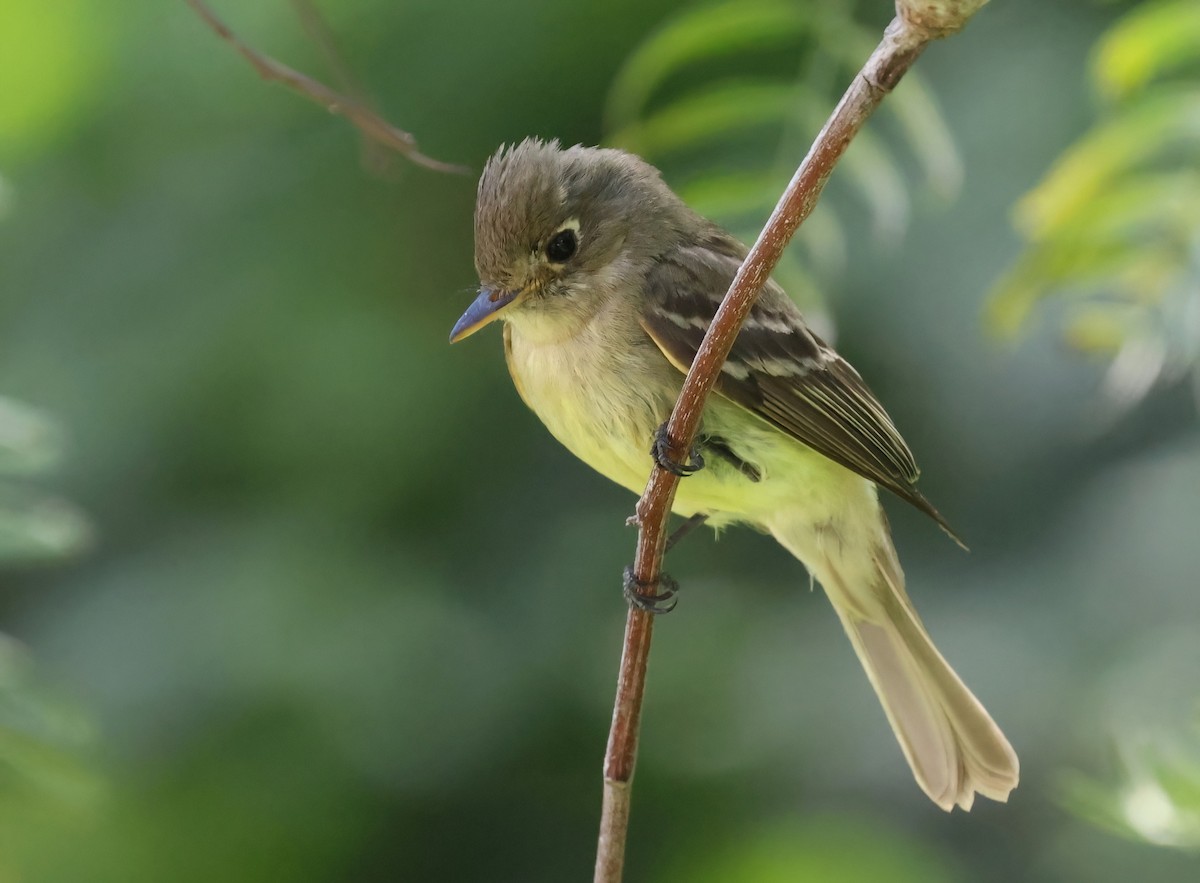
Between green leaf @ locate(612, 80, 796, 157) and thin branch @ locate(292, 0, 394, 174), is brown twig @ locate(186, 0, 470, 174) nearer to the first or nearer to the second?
thin branch @ locate(292, 0, 394, 174)

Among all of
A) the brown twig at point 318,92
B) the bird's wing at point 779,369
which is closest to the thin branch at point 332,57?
the brown twig at point 318,92

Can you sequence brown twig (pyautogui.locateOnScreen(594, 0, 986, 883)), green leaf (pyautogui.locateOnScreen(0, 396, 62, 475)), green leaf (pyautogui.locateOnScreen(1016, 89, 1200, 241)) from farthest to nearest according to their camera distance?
green leaf (pyautogui.locateOnScreen(1016, 89, 1200, 241)), green leaf (pyautogui.locateOnScreen(0, 396, 62, 475)), brown twig (pyautogui.locateOnScreen(594, 0, 986, 883))

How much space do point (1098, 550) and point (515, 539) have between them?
142 cm

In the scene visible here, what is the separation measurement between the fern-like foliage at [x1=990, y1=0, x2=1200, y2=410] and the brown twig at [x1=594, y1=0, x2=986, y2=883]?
2.60 feet

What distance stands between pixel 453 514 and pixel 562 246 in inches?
52.6

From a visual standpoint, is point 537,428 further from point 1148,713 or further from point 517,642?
point 1148,713

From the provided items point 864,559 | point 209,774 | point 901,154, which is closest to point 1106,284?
point 864,559

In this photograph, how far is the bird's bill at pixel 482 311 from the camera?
7.38 feet

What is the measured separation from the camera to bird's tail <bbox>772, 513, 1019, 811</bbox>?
7.55ft

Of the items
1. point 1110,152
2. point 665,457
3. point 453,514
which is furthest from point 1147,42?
point 453,514

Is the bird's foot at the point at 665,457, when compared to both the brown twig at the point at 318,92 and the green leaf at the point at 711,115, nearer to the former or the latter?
the brown twig at the point at 318,92

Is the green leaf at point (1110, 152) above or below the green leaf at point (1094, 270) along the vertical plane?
above

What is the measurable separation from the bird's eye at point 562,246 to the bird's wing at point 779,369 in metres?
0.15

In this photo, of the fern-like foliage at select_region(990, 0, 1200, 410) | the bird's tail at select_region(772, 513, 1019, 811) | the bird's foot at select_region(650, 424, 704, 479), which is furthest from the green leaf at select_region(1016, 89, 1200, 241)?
the bird's tail at select_region(772, 513, 1019, 811)
